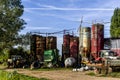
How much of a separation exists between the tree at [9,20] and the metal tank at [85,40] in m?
8.90

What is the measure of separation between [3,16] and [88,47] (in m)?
12.2

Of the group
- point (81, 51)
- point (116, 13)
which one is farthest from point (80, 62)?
point (116, 13)

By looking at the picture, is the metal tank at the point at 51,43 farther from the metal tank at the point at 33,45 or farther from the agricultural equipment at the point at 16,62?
the agricultural equipment at the point at 16,62

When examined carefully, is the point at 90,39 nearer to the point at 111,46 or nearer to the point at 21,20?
the point at 111,46

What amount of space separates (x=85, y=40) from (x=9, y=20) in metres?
10.5

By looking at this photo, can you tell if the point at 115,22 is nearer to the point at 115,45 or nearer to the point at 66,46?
the point at 66,46

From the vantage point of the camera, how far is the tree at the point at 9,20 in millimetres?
50375

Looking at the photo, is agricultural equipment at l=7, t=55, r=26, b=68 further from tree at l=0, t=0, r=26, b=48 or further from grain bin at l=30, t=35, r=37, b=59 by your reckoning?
grain bin at l=30, t=35, r=37, b=59

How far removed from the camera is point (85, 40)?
48219 mm

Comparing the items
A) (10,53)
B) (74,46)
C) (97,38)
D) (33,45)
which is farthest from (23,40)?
(97,38)

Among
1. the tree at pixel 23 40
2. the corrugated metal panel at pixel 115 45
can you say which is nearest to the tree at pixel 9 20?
the tree at pixel 23 40

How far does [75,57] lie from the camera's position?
49812mm

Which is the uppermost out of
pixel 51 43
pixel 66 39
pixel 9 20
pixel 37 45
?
pixel 9 20

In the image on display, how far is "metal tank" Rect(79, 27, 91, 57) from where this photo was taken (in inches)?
1876
